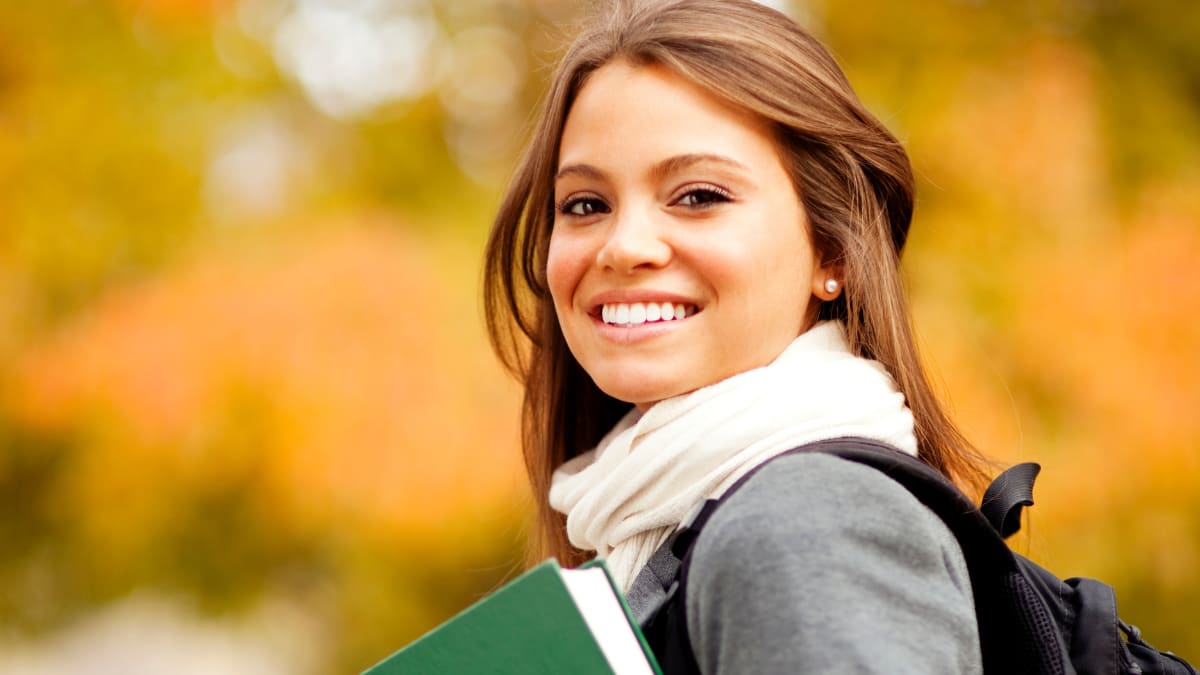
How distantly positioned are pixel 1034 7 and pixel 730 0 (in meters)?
2.74

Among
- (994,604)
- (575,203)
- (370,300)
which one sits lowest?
(994,604)

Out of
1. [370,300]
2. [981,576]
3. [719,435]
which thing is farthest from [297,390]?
[981,576]

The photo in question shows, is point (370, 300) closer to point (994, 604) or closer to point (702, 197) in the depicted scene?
point (702, 197)

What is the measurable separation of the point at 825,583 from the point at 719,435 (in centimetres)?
37

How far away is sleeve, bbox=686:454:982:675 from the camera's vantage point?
3.68 feet

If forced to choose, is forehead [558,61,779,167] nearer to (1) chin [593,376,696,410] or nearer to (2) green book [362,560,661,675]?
(1) chin [593,376,696,410]

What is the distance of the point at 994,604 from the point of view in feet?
4.49

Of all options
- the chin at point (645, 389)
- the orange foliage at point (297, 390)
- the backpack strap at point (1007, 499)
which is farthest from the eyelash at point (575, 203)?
the orange foliage at point (297, 390)

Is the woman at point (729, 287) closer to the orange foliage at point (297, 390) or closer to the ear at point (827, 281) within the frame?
the ear at point (827, 281)

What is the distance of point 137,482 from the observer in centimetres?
438

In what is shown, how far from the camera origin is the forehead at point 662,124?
1.63 metres

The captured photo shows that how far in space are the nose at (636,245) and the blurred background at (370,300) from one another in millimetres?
2112

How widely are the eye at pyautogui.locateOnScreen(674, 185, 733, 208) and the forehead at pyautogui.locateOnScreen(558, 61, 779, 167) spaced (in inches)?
1.9

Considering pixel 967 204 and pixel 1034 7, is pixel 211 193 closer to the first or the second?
pixel 967 204
